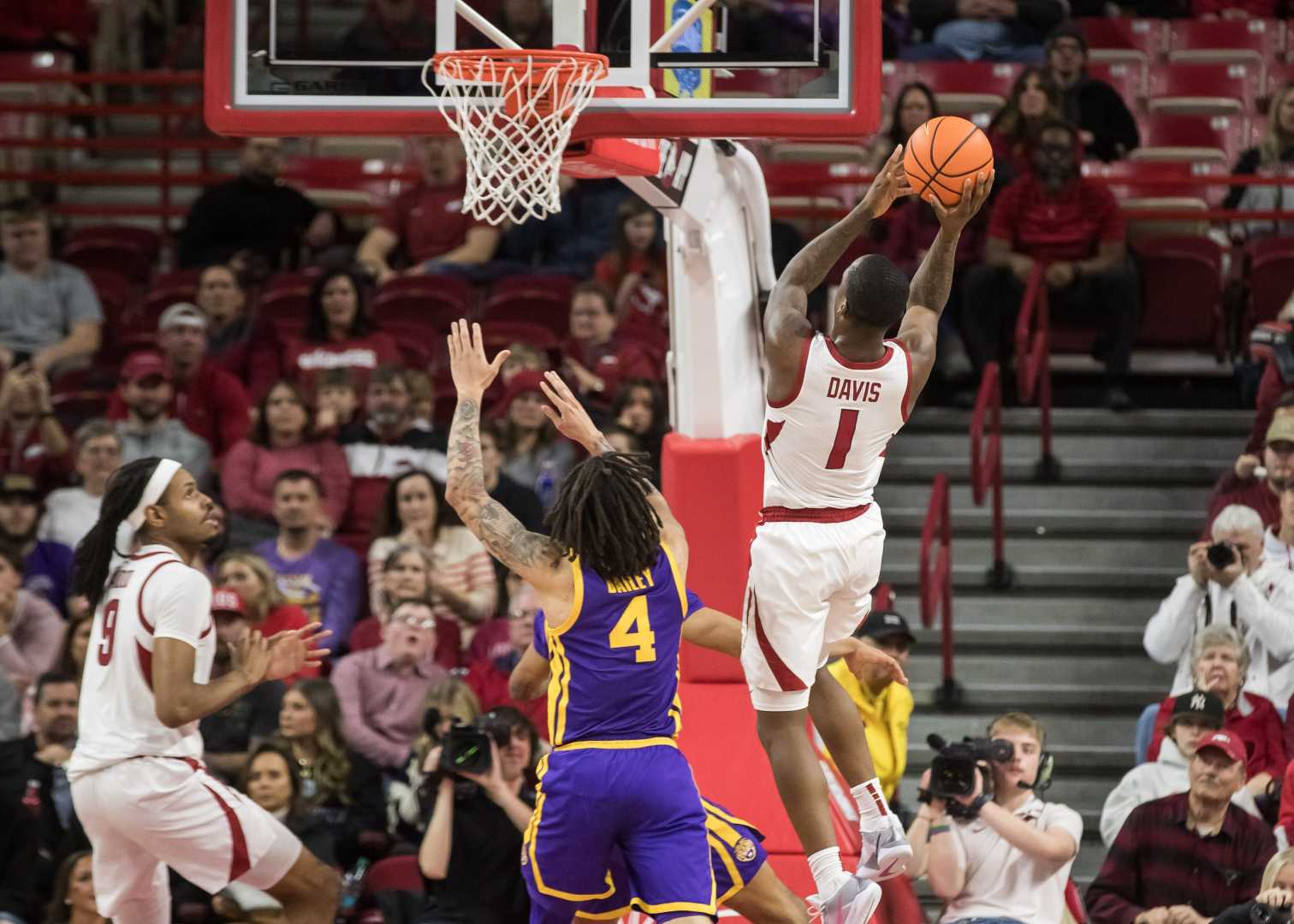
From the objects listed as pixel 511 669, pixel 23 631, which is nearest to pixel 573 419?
pixel 511 669

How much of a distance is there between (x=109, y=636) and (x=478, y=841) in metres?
1.87

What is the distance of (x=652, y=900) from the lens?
265 inches

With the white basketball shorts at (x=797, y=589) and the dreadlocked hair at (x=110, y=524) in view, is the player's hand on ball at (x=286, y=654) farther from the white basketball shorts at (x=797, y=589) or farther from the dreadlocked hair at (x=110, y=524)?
the white basketball shorts at (x=797, y=589)

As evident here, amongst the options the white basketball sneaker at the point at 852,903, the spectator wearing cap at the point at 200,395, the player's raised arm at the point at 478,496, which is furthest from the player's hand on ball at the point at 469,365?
the spectator wearing cap at the point at 200,395

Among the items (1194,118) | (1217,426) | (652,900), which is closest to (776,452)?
(652,900)

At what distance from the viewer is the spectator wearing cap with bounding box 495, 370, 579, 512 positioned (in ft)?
38.5

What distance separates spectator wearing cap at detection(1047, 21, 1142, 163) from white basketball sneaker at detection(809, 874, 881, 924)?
26.1 ft

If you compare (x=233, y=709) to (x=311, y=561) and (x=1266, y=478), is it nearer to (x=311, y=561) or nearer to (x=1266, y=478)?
(x=311, y=561)

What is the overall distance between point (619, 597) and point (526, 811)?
88.2 inches

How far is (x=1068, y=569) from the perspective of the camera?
468 inches

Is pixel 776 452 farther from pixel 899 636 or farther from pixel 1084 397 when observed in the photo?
pixel 1084 397

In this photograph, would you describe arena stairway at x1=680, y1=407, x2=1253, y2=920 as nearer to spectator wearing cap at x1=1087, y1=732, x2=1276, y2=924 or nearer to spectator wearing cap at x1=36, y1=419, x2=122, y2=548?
spectator wearing cap at x1=1087, y1=732, x2=1276, y2=924

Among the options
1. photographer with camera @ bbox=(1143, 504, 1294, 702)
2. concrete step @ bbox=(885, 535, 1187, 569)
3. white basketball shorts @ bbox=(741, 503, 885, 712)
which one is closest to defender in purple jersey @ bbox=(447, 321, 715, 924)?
white basketball shorts @ bbox=(741, 503, 885, 712)

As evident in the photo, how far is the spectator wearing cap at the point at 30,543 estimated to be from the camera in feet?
37.9
